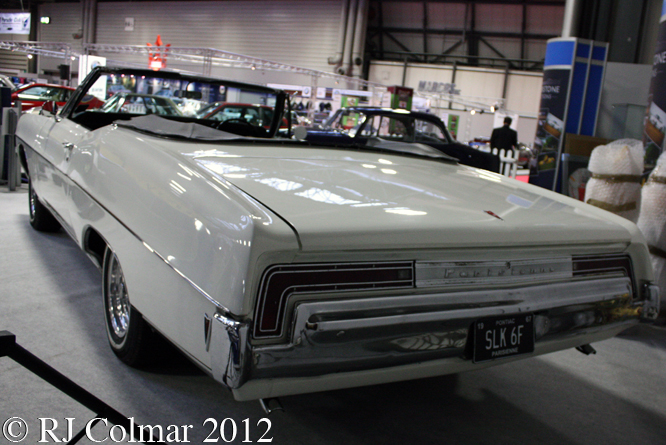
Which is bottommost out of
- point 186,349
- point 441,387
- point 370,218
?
point 441,387

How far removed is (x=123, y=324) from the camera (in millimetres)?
2256

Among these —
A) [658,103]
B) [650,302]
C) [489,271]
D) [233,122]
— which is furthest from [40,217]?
[658,103]

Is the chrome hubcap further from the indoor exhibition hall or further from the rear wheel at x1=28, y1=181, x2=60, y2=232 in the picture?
the rear wheel at x1=28, y1=181, x2=60, y2=232

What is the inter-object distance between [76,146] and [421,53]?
23.3 metres

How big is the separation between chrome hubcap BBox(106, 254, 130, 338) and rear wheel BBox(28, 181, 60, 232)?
215 centimetres

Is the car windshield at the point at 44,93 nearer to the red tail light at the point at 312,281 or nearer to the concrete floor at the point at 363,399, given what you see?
the concrete floor at the point at 363,399

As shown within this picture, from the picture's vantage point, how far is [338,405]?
2094 millimetres

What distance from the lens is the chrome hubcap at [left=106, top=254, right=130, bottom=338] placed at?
7.32ft

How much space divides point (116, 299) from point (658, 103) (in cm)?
417

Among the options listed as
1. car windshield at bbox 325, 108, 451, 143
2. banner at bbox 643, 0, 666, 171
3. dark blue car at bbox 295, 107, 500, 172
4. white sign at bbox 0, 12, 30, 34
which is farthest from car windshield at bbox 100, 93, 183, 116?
white sign at bbox 0, 12, 30, 34

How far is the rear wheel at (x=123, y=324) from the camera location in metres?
2.03

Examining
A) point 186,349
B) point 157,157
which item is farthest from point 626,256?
point 157,157

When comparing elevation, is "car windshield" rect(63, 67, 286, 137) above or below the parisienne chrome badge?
above

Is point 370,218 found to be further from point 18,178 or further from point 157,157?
point 18,178
